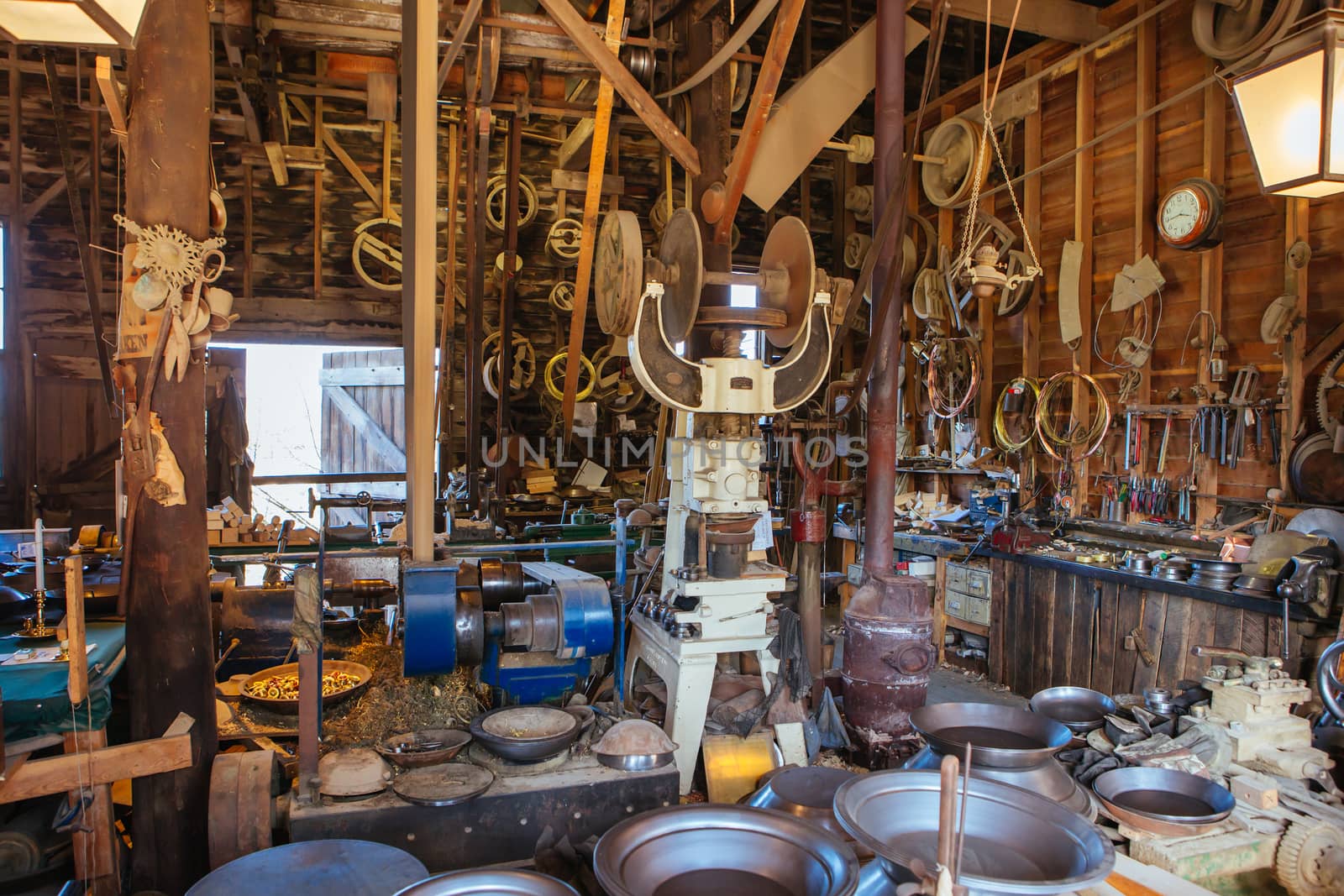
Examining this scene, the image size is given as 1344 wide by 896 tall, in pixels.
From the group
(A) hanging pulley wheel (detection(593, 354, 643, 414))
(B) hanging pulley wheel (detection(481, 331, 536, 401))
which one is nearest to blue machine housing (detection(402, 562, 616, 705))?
(B) hanging pulley wheel (detection(481, 331, 536, 401))

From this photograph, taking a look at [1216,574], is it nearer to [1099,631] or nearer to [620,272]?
[1099,631]

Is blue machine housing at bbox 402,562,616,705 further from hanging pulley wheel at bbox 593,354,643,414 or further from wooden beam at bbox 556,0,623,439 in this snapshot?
hanging pulley wheel at bbox 593,354,643,414

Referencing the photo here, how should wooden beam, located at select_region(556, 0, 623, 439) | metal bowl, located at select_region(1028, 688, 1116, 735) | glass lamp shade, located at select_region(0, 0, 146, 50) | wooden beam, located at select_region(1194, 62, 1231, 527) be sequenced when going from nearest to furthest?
1. glass lamp shade, located at select_region(0, 0, 146, 50)
2. metal bowl, located at select_region(1028, 688, 1116, 735)
3. wooden beam, located at select_region(556, 0, 623, 439)
4. wooden beam, located at select_region(1194, 62, 1231, 527)

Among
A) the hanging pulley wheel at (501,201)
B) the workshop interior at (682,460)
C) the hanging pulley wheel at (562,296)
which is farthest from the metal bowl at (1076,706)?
the hanging pulley wheel at (501,201)

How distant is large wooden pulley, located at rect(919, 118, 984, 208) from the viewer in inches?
299

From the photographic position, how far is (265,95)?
24.1 ft

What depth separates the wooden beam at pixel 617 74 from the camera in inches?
142

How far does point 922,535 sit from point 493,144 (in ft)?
19.8

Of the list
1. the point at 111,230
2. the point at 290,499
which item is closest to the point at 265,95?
→ the point at 111,230

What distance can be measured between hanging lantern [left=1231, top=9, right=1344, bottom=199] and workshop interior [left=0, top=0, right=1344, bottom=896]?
0.05ft

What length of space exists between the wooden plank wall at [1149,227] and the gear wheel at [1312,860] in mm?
3278

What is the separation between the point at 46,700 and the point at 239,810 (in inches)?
28.6

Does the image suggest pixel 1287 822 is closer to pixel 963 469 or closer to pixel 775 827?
pixel 775 827

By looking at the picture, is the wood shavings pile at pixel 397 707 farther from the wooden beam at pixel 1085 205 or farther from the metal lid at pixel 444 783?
the wooden beam at pixel 1085 205
